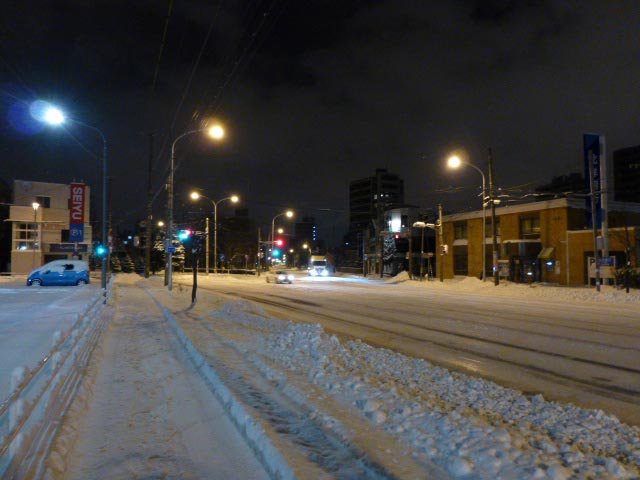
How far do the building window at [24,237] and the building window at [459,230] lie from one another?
46779 millimetres

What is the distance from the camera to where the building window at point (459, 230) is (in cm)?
5578

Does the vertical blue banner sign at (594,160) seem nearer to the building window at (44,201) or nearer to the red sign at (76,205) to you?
the red sign at (76,205)

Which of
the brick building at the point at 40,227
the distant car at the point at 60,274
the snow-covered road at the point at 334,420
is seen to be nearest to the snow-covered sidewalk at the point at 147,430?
the snow-covered road at the point at 334,420

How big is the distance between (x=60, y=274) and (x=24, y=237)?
26.3 m

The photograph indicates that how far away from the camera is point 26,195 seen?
195ft

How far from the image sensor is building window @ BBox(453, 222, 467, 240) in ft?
183

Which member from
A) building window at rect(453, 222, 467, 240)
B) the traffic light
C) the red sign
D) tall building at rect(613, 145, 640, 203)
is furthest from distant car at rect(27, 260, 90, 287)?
tall building at rect(613, 145, 640, 203)

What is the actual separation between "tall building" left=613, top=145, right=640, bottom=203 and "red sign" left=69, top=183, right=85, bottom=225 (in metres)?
120

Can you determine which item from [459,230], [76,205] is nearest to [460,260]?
[459,230]

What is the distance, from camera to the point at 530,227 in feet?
156

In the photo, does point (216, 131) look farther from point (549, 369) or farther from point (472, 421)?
point (472, 421)

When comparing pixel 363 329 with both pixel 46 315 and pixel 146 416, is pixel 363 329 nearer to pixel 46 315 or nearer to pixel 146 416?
pixel 146 416

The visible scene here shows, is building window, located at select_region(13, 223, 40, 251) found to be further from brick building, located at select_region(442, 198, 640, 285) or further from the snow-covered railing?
the snow-covered railing

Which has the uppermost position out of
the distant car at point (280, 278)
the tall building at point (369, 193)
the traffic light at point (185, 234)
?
the tall building at point (369, 193)
